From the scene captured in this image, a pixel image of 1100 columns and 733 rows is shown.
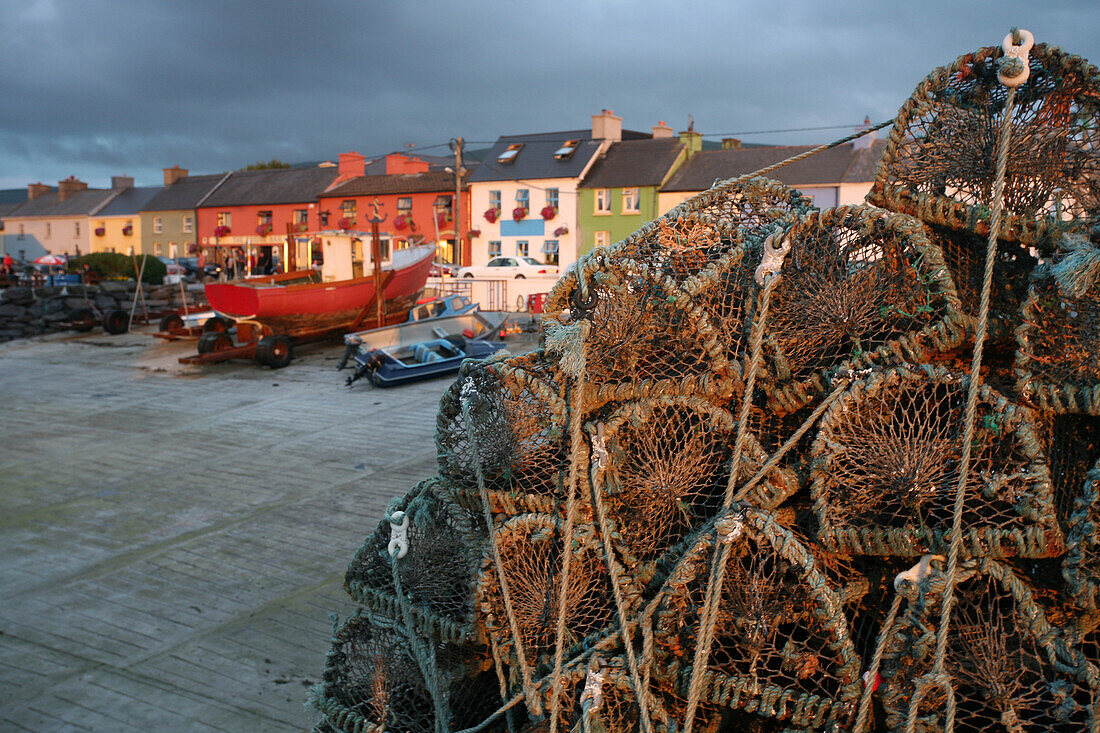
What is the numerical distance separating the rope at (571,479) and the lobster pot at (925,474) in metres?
0.68

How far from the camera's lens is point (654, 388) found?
2559 mm

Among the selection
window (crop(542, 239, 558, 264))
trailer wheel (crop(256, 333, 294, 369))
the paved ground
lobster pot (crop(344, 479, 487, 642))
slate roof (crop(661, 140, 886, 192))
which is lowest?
the paved ground

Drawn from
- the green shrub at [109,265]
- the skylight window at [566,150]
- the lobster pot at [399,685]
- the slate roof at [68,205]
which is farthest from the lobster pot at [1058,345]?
the slate roof at [68,205]

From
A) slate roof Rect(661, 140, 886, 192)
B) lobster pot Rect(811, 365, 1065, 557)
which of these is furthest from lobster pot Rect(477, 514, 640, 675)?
slate roof Rect(661, 140, 886, 192)

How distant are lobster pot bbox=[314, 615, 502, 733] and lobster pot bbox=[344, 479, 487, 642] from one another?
0.09 metres

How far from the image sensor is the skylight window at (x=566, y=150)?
30.1 metres

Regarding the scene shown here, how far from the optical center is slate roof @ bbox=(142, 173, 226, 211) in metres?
39.5

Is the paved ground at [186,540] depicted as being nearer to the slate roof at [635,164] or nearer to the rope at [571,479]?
the rope at [571,479]

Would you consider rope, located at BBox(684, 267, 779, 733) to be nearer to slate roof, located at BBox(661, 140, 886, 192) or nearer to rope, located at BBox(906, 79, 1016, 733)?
rope, located at BBox(906, 79, 1016, 733)

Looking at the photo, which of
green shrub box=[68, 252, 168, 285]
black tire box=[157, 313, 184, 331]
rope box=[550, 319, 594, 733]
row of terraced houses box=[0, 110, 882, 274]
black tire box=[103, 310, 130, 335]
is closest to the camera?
rope box=[550, 319, 594, 733]

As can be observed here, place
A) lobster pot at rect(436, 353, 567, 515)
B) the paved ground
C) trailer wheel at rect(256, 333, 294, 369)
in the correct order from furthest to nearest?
trailer wheel at rect(256, 333, 294, 369), the paved ground, lobster pot at rect(436, 353, 567, 515)

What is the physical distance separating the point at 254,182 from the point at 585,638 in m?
39.9

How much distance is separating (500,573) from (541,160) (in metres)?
29.4

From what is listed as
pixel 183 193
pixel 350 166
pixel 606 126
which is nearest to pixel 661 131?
pixel 606 126
